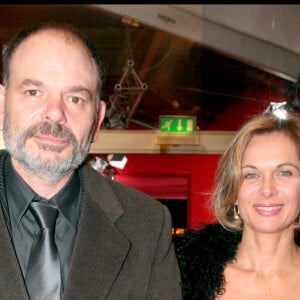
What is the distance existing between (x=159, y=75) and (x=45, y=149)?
3.49 meters

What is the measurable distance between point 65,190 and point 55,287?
0.92ft

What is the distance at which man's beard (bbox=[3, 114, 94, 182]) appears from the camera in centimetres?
147

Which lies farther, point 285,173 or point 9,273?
point 285,173

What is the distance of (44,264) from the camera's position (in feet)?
4.80

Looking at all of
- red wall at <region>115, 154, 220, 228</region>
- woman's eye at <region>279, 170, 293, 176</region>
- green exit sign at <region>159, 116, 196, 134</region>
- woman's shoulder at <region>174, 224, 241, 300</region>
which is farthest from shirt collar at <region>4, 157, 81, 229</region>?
red wall at <region>115, 154, 220, 228</region>

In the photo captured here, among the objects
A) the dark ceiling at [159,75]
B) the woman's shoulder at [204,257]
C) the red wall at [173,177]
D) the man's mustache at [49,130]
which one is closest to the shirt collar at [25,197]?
the man's mustache at [49,130]

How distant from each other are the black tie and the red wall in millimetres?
5073

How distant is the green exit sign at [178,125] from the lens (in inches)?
205

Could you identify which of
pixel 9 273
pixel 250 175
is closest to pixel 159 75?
pixel 250 175

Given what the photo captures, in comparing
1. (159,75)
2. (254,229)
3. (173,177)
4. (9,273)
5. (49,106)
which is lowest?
(9,273)

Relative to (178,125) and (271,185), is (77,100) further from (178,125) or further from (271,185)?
(178,125)

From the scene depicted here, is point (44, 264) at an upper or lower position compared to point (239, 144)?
lower

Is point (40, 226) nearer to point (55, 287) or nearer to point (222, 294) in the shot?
point (55, 287)

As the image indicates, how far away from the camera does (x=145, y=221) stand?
171 cm
